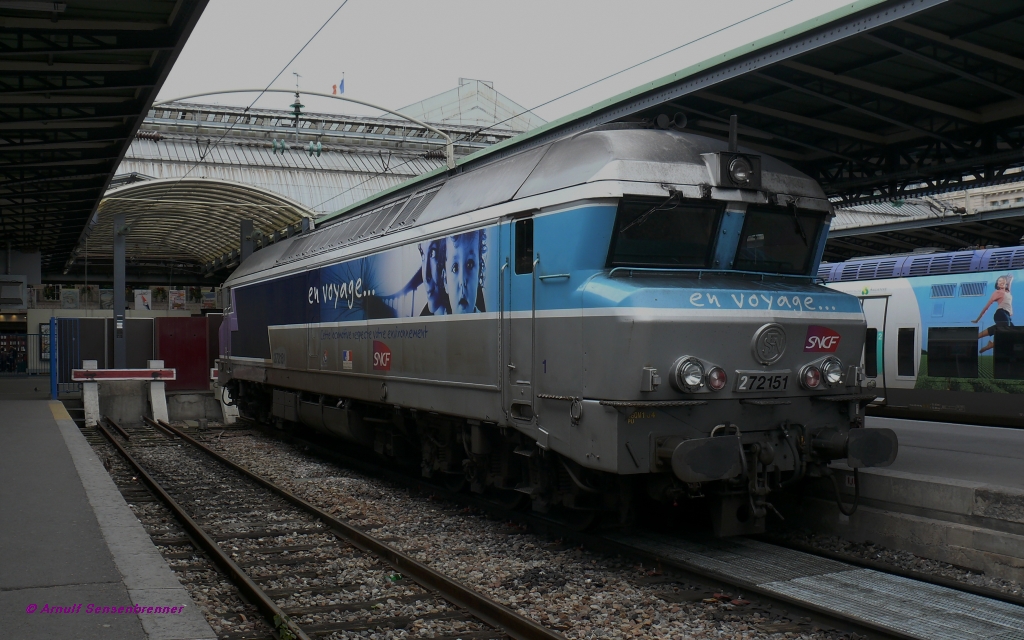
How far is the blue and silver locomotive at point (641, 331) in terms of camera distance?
22.5 ft

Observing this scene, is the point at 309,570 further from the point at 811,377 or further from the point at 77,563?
the point at 811,377

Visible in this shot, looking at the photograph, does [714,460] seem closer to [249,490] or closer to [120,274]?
[249,490]

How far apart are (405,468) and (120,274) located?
1608 cm

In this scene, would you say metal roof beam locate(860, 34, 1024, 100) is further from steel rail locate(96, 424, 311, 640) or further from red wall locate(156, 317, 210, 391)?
red wall locate(156, 317, 210, 391)

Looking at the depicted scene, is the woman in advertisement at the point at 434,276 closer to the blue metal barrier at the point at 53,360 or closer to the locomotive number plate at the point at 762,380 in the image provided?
the locomotive number plate at the point at 762,380

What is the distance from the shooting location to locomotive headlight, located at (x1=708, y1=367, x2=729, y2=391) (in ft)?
22.6

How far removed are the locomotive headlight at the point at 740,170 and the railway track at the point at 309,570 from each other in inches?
161

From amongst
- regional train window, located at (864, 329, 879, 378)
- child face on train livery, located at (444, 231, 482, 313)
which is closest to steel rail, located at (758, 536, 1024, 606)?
child face on train livery, located at (444, 231, 482, 313)

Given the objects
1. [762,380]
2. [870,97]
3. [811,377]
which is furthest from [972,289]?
[762,380]

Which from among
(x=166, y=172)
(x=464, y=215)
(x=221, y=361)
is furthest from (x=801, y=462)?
(x=166, y=172)

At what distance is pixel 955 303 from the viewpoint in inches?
611

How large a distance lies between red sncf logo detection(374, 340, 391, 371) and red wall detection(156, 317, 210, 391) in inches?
629

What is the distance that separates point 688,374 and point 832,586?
6.40 ft

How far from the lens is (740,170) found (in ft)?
25.1
